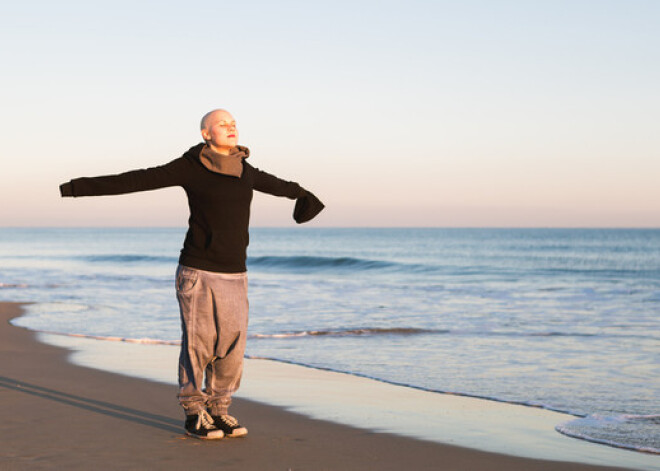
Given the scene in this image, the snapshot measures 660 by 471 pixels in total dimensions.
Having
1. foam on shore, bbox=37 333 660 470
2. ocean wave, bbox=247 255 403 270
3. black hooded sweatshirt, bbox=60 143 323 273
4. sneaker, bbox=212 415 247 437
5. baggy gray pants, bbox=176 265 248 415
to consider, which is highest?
black hooded sweatshirt, bbox=60 143 323 273

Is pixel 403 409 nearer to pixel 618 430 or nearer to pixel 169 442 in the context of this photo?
pixel 618 430

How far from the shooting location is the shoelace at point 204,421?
15.7ft

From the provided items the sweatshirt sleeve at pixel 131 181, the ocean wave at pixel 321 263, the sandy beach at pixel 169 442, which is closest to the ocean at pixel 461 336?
the sandy beach at pixel 169 442

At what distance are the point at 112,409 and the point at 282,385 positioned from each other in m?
1.77

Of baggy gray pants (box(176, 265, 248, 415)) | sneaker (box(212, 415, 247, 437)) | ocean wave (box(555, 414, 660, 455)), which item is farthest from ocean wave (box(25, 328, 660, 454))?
baggy gray pants (box(176, 265, 248, 415))

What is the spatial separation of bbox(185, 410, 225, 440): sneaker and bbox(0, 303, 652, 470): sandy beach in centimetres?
5

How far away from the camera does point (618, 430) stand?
5609 millimetres

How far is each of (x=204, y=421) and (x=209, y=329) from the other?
0.58 m

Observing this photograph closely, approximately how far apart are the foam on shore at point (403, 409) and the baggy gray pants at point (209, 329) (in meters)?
1.18

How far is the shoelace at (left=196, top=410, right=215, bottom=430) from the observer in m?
4.77

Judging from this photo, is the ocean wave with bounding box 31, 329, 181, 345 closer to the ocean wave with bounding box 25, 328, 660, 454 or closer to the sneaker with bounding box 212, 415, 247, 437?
the ocean wave with bounding box 25, 328, 660, 454

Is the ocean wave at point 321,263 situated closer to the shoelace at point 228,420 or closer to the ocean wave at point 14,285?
the ocean wave at point 14,285

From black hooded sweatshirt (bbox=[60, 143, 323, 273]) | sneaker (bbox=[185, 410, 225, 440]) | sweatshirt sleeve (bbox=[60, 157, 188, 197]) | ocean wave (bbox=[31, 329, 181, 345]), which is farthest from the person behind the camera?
ocean wave (bbox=[31, 329, 181, 345])

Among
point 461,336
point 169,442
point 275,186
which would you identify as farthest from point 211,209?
point 461,336
